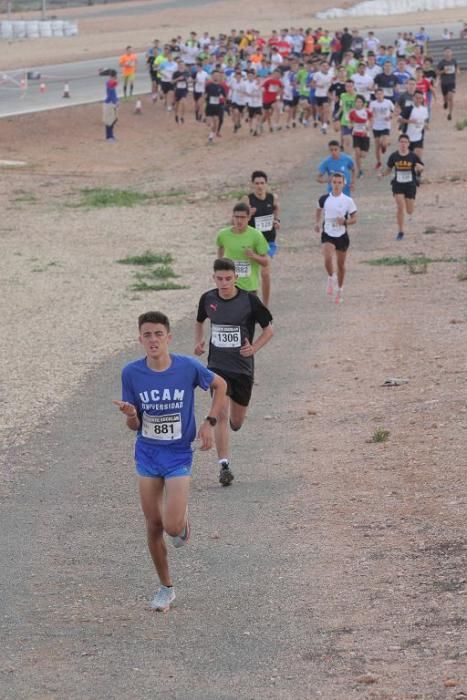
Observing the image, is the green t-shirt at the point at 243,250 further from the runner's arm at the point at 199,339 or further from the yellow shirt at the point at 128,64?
the yellow shirt at the point at 128,64

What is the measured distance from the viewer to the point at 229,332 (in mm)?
10992

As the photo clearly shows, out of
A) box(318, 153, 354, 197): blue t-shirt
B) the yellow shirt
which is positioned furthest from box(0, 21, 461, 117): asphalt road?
box(318, 153, 354, 197): blue t-shirt

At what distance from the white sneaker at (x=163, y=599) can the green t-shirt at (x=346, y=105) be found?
24.0 meters

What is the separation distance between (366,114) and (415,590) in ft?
76.0

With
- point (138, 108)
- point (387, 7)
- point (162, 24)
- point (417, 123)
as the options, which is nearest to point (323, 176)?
point (417, 123)

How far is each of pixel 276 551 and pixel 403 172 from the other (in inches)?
597

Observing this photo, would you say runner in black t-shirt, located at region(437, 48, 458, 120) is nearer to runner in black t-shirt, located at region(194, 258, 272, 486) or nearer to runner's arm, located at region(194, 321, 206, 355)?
runner's arm, located at region(194, 321, 206, 355)

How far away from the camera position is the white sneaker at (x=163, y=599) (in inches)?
327

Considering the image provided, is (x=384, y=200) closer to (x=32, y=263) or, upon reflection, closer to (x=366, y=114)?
(x=366, y=114)

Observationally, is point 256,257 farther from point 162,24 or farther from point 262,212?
point 162,24

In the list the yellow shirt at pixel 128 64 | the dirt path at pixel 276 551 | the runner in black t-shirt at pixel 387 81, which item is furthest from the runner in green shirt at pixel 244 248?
the yellow shirt at pixel 128 64

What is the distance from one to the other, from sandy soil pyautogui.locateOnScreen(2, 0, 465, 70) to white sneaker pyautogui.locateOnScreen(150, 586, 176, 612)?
177 ft

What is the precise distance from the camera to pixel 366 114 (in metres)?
30.6

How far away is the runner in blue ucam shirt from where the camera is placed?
26.6 ft
